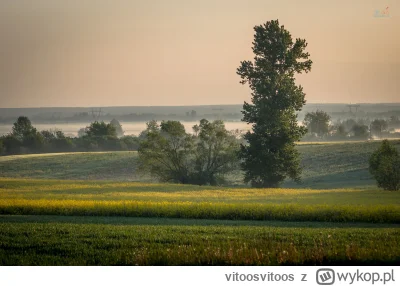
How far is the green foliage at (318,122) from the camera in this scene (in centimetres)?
3636

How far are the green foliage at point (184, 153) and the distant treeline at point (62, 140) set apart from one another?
4.24 m

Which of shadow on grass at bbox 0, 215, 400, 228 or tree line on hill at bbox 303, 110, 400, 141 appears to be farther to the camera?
tree line on hill at bbox 303, 110, 400, 141

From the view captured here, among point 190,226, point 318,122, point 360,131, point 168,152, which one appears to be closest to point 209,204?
point 190,226

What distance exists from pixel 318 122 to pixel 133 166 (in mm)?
14375

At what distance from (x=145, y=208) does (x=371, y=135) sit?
85.5ft

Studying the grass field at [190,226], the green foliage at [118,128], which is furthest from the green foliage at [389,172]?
the green foliage at [118,128]

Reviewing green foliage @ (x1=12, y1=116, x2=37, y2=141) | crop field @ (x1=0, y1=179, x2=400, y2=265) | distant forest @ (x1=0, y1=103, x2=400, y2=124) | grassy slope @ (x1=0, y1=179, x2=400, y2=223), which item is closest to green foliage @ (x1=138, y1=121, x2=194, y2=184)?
distant forest @ (x1=0, y1=103, x2=400, y2=124)

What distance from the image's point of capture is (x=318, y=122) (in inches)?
1677

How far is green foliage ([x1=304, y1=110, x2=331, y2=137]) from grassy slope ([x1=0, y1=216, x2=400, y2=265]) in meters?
20.3

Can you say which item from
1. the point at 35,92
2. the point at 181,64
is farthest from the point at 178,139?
the point at 35,92

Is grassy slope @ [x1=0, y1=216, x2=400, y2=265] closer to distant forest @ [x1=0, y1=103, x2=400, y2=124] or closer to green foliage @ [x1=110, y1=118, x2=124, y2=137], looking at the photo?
distant forest @ [x1=0, y1=103, x2=400, y2=124]

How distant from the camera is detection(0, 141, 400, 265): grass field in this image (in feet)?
38.7

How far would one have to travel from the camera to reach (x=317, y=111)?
34156 mm
